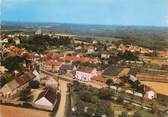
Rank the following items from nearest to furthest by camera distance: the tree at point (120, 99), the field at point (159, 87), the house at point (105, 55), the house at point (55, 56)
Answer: the field at point (159, 87) < the tree at point (120, 99) < the house at point (105, 55) < the house at point (55, 56)

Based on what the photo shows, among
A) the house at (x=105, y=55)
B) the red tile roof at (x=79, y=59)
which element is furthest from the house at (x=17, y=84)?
the house at (x=105, y=55)

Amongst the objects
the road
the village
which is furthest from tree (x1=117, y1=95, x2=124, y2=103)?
the road

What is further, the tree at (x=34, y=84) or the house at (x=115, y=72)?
the tree at (x=34, y=84)

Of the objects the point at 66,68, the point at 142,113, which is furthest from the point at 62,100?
the point at 142,113

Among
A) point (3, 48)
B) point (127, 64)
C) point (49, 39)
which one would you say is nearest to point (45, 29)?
point (49, 39)

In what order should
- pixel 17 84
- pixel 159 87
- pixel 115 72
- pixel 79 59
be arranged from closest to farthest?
1. pixel 159 87
2. pixel 115 72
3. pixel 79 59
4. pixel 17 84

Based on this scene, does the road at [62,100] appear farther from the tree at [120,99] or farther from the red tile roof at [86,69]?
the tree at [120,99]

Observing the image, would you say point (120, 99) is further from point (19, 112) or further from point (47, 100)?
point (19, 112)

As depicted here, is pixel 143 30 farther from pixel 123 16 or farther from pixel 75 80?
pixel 75 80
